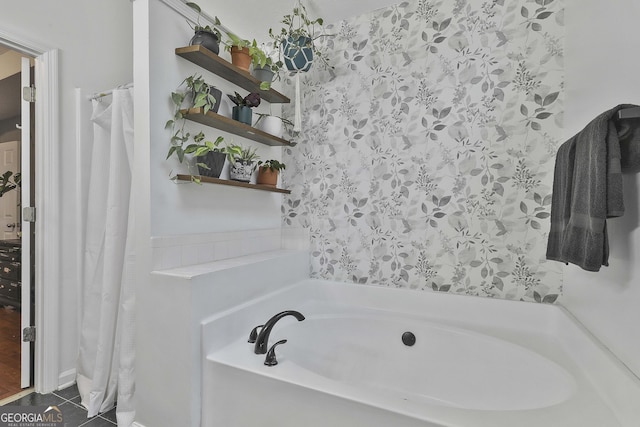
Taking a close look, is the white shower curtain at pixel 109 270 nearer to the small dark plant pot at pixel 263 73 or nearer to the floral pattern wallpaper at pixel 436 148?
the small dark plant pot at pixel 263 73

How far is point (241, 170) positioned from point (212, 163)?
0.22m

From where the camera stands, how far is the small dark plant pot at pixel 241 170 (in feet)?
6.24

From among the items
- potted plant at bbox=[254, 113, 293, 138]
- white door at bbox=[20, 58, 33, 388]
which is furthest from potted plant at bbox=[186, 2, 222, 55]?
white door at bbox=[20, 58, 33, 388]

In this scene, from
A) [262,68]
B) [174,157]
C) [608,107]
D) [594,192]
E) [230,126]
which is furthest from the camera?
[262,68]

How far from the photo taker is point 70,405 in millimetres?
1891

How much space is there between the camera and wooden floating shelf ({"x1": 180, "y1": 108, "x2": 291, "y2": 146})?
1.64 metres

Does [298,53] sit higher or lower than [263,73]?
higher

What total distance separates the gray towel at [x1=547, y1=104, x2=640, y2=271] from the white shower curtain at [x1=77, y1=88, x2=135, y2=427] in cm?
200

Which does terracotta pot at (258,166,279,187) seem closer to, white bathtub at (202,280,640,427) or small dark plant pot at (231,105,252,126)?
small dark plant pot at (231,105,252,126)

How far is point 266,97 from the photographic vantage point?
89.2 inches

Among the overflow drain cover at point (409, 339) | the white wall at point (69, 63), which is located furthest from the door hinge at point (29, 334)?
the overflow drain cover at point (409, 339)

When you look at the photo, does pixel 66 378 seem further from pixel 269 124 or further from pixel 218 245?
pixel 269 124

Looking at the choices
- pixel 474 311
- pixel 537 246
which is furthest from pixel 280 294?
pixel 537 246

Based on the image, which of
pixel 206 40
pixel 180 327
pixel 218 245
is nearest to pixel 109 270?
pixel 218 245
